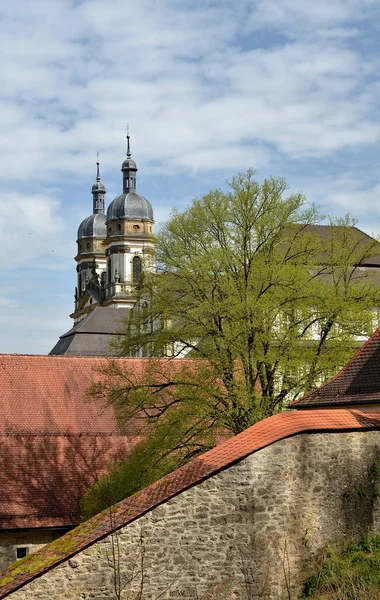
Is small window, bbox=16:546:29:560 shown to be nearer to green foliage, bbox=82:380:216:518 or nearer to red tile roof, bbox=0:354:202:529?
red tile roof, bbox=0:354:202:529

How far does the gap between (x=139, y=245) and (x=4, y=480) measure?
8327 cm

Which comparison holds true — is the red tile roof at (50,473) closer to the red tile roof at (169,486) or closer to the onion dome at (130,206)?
the red tile roof at (169,486)

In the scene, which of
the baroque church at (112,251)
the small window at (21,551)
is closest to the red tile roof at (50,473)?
the small window at (21,551)

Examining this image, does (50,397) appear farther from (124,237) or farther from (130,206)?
(130,206)

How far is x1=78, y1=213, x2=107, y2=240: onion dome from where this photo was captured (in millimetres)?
126312

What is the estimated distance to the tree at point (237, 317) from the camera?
78.7ft

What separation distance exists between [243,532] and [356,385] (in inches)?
228

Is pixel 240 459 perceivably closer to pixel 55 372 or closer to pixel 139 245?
pixel 55 372

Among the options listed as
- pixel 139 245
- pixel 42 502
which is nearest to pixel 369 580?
pixel 42 502

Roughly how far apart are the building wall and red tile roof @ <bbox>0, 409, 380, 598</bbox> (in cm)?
942

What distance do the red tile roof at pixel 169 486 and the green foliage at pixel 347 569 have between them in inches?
70.8

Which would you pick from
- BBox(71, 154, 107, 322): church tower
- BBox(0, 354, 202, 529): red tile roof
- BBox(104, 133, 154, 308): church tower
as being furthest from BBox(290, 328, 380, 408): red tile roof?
BBox(71, 154, 107, 322): church tower

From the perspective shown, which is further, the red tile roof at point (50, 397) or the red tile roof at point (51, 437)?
the red tile roof at point (50, 397)

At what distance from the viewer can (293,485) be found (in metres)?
15.0
